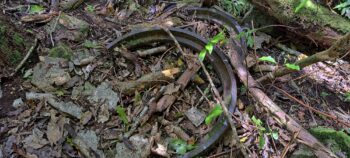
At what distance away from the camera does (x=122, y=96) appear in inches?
128

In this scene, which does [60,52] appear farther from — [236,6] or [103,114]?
[236,6]

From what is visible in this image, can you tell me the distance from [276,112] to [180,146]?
92 centimetres

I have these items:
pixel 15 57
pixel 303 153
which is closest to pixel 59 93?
pixel 15 57

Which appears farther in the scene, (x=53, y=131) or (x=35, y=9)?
(x=35, y=9)

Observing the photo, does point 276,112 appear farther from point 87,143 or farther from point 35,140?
point 35,140

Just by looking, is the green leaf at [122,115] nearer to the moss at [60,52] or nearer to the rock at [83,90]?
the rock at [83,90]

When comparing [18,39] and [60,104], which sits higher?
[18,39]

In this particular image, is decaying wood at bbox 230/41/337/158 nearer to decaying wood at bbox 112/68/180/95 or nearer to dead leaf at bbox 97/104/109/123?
decaying wood at bbox 112/68/180/95

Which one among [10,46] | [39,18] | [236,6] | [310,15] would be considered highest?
[310,15]

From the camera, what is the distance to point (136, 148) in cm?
295

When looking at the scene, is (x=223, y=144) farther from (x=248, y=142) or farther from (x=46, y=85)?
(x=46, y=85)

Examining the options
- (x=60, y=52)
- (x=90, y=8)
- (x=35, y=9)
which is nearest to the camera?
(x=60, y=52)

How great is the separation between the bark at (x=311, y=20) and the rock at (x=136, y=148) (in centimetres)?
210

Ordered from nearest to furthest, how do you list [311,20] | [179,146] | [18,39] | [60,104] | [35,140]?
[35,140], [179,146], [60,104], [18,39], [311,20]
